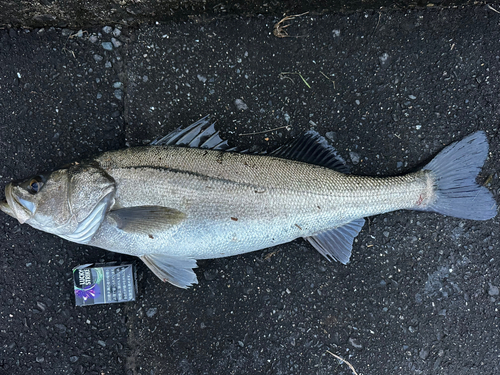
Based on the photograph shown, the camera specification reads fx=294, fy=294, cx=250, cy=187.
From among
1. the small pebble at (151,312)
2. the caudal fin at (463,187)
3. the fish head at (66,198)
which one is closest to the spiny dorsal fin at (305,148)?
the fish head at (66,198)

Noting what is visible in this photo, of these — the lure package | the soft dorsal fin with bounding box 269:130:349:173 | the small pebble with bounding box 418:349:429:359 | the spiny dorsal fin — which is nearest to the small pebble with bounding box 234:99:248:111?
the spiny dorsal fin

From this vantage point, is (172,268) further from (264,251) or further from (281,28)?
(281,28)

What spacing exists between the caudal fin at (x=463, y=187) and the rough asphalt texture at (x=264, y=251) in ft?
0.67

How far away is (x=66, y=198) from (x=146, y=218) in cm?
55

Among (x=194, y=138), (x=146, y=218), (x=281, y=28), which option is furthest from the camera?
(x=281, y=28)

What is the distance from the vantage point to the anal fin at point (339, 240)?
84.7 inches

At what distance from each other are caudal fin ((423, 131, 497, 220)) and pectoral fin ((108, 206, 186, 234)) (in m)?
1.81

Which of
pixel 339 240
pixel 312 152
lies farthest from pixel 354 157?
pixel 339 240

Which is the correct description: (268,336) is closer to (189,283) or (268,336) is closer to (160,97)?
(189,283)

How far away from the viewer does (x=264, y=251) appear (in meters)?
2.36

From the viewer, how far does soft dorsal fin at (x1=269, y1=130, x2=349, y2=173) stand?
2131 millimetres

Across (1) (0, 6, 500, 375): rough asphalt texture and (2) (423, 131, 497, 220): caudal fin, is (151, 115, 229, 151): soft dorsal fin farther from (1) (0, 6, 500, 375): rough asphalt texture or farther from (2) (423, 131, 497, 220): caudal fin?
(2) (423, 131, 497, 220): caudal fin

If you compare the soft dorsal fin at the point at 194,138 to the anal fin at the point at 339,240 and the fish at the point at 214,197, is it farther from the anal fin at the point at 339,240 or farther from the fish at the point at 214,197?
the anal fin at the point at 339,240

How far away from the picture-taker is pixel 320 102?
2328 millimetres
